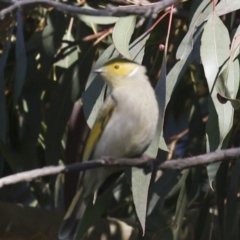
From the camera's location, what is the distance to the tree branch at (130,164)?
2.09 m

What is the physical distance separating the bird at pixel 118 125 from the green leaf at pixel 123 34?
112 millimetres

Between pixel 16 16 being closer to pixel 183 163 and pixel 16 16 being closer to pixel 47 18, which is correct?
pixel 47 18

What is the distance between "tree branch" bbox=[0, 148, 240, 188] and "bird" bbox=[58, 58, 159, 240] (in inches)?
9.9

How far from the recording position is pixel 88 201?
3.08 meters

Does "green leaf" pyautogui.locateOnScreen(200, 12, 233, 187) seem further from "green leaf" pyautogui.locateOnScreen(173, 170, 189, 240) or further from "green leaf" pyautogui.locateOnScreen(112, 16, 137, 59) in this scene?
"green leaf" pyautogui.locateOnScreen(173, 170, 189, 240)

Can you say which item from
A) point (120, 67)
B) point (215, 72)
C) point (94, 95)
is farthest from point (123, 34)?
point (215, 72)

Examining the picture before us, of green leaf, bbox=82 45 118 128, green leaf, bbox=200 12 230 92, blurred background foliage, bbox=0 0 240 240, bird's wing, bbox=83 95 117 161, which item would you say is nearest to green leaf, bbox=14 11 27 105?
blurred background foliage, bbox=0 0 240 240

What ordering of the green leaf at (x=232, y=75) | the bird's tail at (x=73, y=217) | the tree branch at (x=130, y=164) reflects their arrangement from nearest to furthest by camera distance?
the tree branch at (x=130, y=164) → the green leaf at (x=232, y=75) → the bird's tail at (x=73, y=217)

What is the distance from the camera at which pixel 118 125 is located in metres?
2.74

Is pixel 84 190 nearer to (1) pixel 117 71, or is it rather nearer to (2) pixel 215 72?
(1) pixel 117 71

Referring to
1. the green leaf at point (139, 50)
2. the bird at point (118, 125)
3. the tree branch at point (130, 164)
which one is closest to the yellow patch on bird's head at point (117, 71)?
the bird at point (118, 125)

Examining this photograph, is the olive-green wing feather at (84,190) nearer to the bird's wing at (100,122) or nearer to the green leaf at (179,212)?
the bird's wing at (100,122)

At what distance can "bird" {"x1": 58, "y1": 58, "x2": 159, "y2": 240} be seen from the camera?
107 inches

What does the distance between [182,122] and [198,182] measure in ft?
2.15
